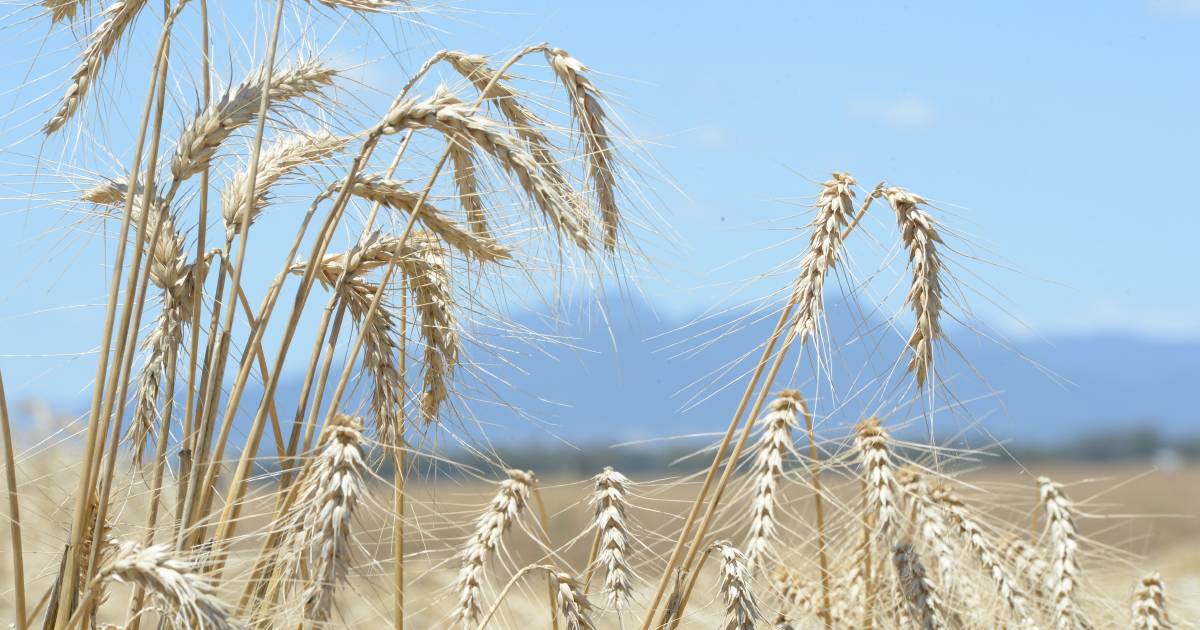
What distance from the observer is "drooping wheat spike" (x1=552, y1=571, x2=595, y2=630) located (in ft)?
7.32

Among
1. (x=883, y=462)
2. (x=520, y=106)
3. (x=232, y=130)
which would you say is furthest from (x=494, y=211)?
(x=883, y=462)

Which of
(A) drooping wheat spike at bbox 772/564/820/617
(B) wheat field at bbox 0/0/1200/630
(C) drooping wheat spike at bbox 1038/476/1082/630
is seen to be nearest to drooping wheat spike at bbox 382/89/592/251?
(B) wheat field at bbox 0/0/1200/630

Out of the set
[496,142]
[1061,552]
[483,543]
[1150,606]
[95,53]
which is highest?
[95,53]

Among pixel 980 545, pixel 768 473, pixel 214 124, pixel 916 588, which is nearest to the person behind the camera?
pixel 214 124

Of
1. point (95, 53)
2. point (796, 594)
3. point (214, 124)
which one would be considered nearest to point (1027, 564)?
point (796, 594)

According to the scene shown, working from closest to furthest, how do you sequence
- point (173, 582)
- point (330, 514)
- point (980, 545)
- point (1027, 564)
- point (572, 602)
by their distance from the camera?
point (173, 582)
point (330, 514)
point (572, 602)
point (980, 545)
point (1027, 564)

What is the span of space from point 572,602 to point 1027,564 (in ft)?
5.77

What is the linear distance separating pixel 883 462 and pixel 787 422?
0.84 ft

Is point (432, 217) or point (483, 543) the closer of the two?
point (432, 217)

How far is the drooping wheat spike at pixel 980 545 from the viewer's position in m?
3.00

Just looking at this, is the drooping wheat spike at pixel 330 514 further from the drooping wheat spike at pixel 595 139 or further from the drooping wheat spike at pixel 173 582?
the drooping wheat spike at pixel 595 139

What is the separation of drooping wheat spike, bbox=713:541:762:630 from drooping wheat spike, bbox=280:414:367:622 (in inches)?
31.9

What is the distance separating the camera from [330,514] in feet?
5.76

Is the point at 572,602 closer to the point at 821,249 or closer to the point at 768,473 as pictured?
the point at 768,473
